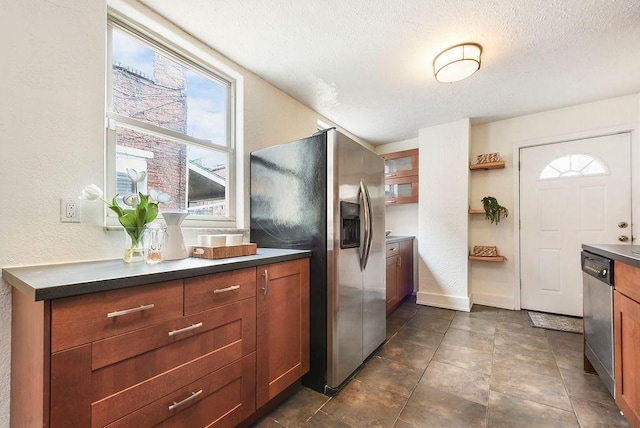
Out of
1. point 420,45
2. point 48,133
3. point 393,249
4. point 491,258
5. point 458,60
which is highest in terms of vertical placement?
point 420,45

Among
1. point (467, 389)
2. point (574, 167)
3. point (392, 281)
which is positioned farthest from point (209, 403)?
point (574, 167)

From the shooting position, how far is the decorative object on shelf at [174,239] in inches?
58.1

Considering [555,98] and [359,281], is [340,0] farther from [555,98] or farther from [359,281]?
[555,98]

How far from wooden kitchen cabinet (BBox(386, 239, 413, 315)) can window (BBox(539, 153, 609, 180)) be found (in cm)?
184

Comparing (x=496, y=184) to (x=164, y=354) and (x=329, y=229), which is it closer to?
(x=329, y=229)

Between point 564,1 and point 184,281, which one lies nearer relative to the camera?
point 184,281

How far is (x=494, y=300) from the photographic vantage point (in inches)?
136

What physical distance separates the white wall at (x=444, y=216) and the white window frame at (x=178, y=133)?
2552mm

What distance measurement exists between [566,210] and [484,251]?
0.97m

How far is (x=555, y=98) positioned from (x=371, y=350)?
3.22 meters

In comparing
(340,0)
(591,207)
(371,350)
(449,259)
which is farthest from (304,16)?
(591,207)

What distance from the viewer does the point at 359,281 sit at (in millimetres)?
2014

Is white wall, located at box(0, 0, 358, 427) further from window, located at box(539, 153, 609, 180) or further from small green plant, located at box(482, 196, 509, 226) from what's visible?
window, located at box(539, 153, 609, 180)

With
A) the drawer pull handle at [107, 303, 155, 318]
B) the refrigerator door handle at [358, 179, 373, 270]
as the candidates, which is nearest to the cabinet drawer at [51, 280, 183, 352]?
the drawer pull handle at [107, 303, 155, 318]
